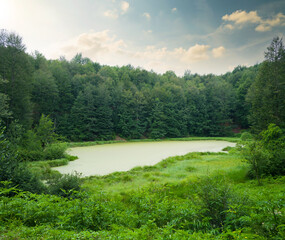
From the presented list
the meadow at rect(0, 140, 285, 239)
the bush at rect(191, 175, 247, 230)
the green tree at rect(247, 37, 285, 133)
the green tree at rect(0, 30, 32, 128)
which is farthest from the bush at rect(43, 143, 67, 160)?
the green tree at rect(247, 37, 285, 133)

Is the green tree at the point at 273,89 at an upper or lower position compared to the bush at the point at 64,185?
upper

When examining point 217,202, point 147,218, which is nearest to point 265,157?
point 217,202

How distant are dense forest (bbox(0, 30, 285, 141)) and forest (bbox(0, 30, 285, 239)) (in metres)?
0.18

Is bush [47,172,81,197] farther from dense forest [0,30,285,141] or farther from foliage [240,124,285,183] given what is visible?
dense forest [0,30,285,141]

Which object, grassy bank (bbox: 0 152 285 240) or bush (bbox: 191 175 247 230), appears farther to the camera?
bush (bbox: 191 175 247 230)

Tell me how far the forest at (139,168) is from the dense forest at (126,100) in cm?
18

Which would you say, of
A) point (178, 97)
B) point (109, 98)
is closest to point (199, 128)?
point (178, 97)

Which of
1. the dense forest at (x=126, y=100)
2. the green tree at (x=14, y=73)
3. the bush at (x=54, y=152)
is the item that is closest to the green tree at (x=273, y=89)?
the dense forest at (x=126, y=100)

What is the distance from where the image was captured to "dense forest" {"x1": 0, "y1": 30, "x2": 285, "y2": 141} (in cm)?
2202

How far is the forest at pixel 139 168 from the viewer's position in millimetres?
3762

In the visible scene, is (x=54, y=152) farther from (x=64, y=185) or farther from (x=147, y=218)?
(x=147, y=218)

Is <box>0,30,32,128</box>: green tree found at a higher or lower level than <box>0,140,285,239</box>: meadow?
higher

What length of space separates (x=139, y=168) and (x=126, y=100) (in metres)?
33.4

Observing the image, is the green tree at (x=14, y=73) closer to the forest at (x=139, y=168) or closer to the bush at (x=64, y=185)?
the forest at (x=139, y=168)
